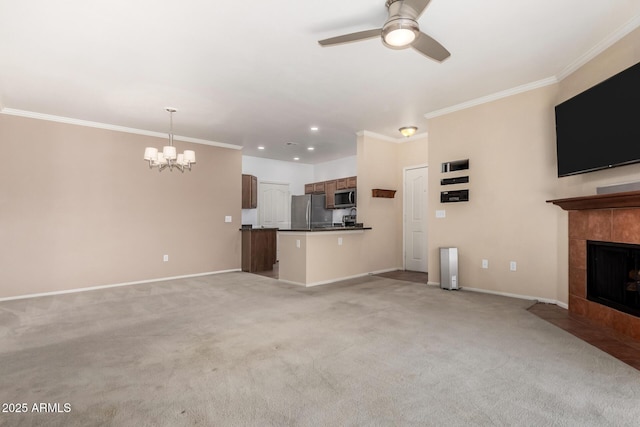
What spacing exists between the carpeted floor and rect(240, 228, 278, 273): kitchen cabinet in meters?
2.77

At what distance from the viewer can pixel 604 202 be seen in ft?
9.61

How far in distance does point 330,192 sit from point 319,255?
3.24 m

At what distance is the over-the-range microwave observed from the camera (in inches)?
288

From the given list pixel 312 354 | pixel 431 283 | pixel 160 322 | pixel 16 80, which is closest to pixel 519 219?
pixel 431 283

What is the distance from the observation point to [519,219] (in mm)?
4203

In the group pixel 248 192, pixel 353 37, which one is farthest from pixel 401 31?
pixel 248 192

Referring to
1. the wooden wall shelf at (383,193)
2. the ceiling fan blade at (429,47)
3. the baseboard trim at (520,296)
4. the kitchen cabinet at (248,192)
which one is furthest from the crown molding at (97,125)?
the baseboard trim at (520,296)

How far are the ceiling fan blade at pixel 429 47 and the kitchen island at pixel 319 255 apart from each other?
3.16 m

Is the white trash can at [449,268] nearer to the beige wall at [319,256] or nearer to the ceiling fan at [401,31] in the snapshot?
the beige wall at [319,256]

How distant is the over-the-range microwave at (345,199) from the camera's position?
288 inches

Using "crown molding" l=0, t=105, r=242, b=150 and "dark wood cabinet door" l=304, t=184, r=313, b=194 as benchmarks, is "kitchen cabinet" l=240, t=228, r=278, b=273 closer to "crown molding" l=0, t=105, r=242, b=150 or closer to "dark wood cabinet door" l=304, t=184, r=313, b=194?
"crown molding" l=0, t=105, r=242, b=150

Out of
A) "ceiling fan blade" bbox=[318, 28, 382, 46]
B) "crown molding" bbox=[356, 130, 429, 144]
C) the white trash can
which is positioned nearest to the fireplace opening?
the white trash can

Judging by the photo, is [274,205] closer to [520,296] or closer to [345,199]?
[345,199]

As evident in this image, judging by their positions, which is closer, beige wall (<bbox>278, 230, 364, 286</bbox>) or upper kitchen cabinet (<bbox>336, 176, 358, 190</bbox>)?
beige wall (<bbox>278, 230, 364, 286</bbox>)
